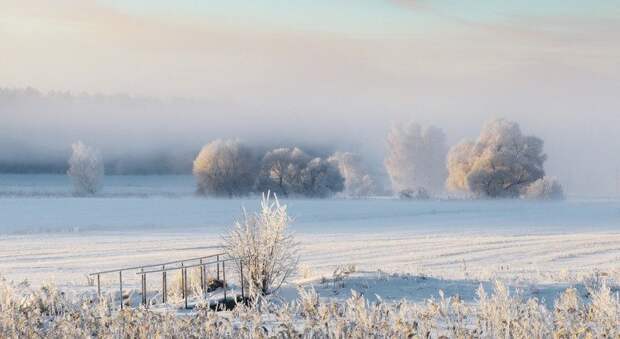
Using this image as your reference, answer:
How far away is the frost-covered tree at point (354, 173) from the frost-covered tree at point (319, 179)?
2947cm

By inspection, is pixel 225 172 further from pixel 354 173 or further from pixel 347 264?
pixel 347 264

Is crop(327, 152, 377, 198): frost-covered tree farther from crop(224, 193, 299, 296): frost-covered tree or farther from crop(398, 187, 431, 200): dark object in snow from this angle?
crop(224, 193, 299, 296): frost-covered tree

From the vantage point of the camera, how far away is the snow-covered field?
77.3 feet

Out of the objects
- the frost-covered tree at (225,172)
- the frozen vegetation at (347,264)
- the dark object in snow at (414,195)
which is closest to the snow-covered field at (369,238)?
the frozen vegetation at (347,264)

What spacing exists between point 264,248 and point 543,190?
6619 centimetres

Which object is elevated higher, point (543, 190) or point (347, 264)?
point (543, 190)

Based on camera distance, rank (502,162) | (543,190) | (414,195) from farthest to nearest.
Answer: (414,195) < (502,162) < (543,190)

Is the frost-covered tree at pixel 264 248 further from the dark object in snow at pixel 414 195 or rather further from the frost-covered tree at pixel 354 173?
the frost-covered tree at pixel 354 173

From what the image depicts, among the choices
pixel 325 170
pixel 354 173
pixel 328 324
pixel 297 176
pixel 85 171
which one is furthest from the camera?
pixel 354 173

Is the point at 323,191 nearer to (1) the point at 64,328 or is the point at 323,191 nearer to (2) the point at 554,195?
(2) the point at 554,195

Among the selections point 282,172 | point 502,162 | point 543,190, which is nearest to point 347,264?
point 543,190

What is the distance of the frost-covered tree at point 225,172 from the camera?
85562 millimetres

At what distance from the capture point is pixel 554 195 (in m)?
81.9

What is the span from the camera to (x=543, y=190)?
80.9 metres
